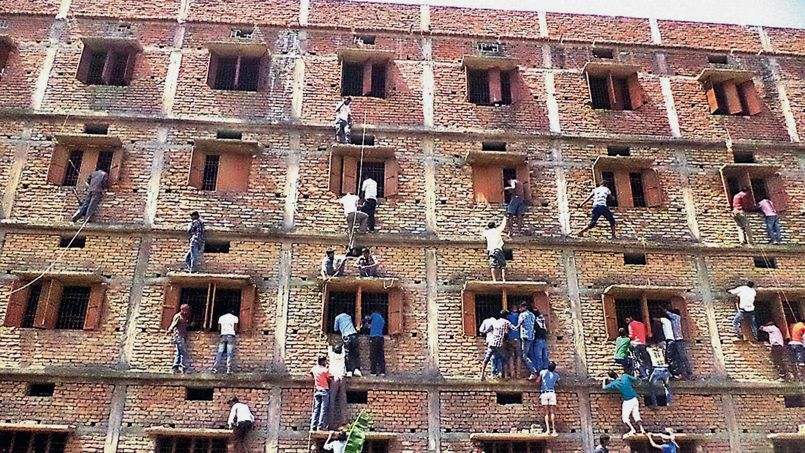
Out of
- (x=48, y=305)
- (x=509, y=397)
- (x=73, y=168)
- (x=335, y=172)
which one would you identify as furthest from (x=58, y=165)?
(x=509, y=397)

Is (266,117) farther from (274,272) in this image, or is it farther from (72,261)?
(72,261)

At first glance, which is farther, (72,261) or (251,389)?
(72,261)

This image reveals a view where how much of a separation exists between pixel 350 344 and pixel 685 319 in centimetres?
684

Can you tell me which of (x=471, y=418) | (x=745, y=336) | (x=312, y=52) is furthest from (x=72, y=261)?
(x=745, y=336)

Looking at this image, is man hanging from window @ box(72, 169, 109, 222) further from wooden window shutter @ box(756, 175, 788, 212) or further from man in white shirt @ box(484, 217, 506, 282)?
wooden window shutter @ box(756, 175, 788, 212)

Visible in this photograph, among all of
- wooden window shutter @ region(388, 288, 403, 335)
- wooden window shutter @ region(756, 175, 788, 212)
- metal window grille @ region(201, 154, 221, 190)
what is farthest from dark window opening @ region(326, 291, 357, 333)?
wooden window shutter @ region(756, 175, 788, 212)

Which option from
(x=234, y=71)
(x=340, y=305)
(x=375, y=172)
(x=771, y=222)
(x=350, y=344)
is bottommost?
(x=350, y=344)

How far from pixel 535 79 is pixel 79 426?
487 inches

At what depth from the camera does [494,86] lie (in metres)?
16.1

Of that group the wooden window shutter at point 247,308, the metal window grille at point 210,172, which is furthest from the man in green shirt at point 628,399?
the metal window grille at point 210,172

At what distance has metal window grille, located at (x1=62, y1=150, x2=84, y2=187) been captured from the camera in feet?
47.1

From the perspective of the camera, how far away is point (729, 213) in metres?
15.1

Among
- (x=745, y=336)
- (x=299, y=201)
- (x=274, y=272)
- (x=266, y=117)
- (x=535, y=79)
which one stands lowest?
(x=745, y=336)

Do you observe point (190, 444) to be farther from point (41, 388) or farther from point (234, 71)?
point (234, 71)
